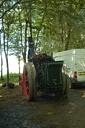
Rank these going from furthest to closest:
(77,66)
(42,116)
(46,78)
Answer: (77,66) < (46,78) < (42,116)

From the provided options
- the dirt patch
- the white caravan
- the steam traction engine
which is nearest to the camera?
the dirt patch

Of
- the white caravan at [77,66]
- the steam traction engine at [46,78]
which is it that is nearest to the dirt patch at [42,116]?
the steam traction engine at [46,78]

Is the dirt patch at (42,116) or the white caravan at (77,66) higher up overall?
the white caravan at (77,66)

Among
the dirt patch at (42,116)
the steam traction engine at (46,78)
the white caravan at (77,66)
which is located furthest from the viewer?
the white caravan at (77,66)

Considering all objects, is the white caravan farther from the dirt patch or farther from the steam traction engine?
the dirt patch

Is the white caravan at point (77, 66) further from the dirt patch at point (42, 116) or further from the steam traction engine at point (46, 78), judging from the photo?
the dirt patch at point (42, 116)

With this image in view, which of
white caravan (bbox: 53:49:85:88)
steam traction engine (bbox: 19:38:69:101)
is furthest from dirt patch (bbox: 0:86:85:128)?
white caravan (bbox: 53:49:85:88)

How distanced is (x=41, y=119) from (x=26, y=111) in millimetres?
1101

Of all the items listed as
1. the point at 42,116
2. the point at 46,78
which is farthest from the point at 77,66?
the point at 42,116

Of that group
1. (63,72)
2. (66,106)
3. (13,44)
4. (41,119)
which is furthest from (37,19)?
(41,119)

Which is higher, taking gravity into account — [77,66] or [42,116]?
[77,66]

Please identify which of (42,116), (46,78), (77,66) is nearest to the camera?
(42,116)

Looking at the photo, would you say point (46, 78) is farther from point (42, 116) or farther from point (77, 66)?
point (77, 66)

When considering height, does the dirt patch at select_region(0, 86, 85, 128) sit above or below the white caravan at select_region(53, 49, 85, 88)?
below
